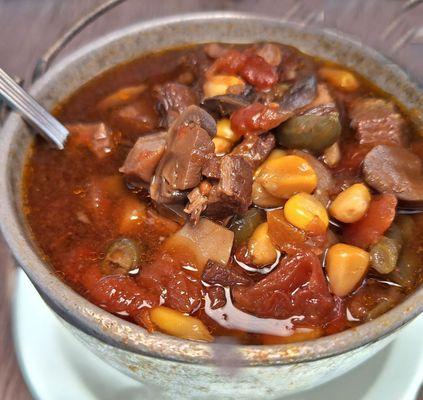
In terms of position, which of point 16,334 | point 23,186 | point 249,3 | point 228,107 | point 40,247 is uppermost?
point 249,3

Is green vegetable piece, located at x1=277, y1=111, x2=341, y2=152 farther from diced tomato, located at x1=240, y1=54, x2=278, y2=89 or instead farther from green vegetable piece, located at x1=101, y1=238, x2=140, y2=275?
green vegetable piece, located at x1=101, y1=238, x2=140, y2=275

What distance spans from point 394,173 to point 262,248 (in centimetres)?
57

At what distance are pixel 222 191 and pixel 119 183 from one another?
519mm

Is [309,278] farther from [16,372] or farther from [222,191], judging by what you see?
[16,372]

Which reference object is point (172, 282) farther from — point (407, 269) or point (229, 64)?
point (229, 64)

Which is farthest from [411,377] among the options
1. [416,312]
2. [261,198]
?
[261,198]

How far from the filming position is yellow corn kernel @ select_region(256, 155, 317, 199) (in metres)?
1.83

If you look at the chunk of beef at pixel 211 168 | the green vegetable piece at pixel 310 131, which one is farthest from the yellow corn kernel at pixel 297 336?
the green vegetable piece at pixel 310 131

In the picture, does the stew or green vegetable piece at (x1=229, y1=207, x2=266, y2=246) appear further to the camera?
green vegetable piece at (x1=229, y1=207, x2=266, y2=246)

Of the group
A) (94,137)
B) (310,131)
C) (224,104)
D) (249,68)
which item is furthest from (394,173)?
(94,137)

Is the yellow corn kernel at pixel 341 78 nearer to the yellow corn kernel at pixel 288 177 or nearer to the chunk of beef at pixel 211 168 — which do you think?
the yellow corn kernel at pixel 288 177

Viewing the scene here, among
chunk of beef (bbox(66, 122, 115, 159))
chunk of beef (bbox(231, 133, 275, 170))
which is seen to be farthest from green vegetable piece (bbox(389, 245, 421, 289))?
chunk of beef (bbox(66, 122, 115, 159))

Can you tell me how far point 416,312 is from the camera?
4.97 feet

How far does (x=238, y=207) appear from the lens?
5.85 feet
